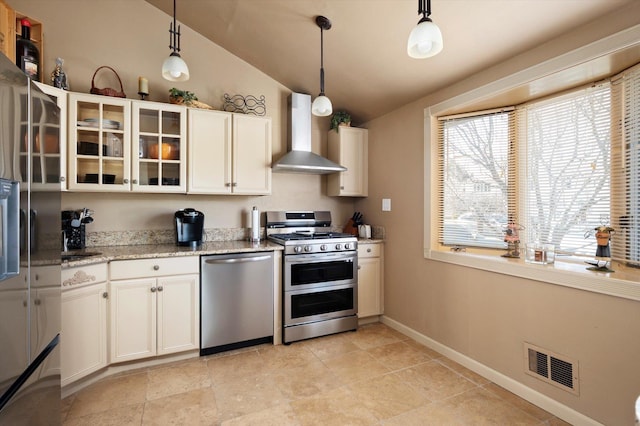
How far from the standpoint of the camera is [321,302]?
3066 millimetres

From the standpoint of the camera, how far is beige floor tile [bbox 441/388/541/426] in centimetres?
184

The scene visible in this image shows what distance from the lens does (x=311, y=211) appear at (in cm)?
375

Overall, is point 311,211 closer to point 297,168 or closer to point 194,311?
point 297,168

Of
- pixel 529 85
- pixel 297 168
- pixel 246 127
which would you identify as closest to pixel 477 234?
pixel 529 85

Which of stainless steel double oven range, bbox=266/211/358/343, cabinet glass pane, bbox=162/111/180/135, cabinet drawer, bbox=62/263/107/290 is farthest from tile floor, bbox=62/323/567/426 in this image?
cabinet glass pane, bbox=162/111/180/135

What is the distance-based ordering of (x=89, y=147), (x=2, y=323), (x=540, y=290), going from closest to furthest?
1. (x=2, y=323)
2. (x=540, y=290)
3. (x=89, y=147)

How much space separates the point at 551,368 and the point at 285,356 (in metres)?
1.94

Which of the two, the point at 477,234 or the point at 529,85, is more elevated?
the point at 529,85

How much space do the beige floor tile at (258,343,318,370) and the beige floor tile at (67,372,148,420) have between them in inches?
36.2

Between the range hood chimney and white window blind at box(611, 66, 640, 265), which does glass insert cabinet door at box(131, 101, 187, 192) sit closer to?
the range hood chimney

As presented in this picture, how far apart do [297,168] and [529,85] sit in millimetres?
2054

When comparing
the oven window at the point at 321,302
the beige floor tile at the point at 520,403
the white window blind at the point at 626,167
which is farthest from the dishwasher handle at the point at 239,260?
the white window blind at the point at 626,167

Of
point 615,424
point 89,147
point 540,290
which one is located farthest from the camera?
point 89,147

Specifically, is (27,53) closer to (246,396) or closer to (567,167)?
(246,396)
